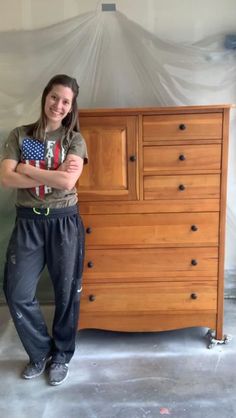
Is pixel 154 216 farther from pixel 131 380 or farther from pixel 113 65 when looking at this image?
pixel 113 65

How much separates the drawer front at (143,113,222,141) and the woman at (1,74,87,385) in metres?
0.37

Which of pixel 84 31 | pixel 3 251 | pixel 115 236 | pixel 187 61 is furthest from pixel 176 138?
pixel 3 251

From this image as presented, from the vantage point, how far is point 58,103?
1.78m

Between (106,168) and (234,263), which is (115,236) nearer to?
→ (106,168)

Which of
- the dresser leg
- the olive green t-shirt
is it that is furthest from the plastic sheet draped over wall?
the dresser leg

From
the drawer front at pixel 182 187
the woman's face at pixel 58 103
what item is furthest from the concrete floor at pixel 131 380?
the woman's face at pixel 58 103

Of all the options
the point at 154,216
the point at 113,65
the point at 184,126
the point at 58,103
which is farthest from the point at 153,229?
the point at 113,65

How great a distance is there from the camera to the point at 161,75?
253 cm

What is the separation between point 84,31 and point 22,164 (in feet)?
3.78

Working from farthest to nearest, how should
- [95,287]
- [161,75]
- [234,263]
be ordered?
[234,263], [161,75], [95,287]

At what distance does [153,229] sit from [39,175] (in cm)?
69

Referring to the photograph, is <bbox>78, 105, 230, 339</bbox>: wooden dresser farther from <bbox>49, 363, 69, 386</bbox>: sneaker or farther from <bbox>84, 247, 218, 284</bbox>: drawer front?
<bbox>49, 363, 69, 386</bbox>: sneaker

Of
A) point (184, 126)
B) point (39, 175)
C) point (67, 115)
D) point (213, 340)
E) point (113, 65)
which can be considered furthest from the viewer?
point (113, 65)

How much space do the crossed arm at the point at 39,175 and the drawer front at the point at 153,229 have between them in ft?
1.34
